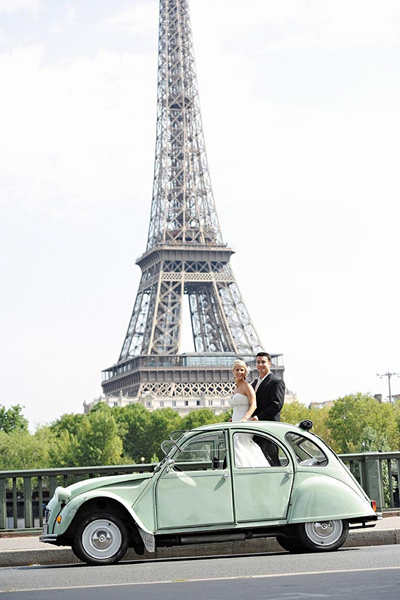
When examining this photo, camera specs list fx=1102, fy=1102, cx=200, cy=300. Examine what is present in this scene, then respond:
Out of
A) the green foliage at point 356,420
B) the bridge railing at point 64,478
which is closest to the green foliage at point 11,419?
the green foliage at point 356,420

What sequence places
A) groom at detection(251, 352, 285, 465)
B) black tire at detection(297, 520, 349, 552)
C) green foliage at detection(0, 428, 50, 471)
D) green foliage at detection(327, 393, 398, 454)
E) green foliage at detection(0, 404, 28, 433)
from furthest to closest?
green foliage at detection(0, 404, 28, 433) → green foliage at detection(0, 428, 50, 471) → green foliage at detection(327, 393, 398, 454) → groom at detection(251, 352, 285, 465) → black tire at detection(297, 520, 349, 552)

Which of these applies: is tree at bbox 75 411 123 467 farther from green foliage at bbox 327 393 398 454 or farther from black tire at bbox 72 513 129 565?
black tire at bbox 72 513 129 565

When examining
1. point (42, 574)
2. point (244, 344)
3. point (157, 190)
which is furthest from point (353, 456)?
point (157, 190)

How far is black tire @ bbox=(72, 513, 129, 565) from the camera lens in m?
12.8

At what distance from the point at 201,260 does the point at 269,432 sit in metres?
106

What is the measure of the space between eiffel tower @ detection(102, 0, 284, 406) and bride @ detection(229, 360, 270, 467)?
328ft

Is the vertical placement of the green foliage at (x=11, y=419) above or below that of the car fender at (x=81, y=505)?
above

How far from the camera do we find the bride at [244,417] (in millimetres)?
13281

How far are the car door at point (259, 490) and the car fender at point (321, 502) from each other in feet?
0.39

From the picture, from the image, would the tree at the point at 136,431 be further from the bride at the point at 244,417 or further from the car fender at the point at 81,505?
the car fender at the point at 81,505

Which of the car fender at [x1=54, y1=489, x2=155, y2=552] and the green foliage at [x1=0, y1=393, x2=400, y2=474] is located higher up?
the green foliage at [x1=0, y1=393, x2=400, y2=474]

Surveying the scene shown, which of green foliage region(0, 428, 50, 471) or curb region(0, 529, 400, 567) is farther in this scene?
green foliage region(0, 428, 50, 471)

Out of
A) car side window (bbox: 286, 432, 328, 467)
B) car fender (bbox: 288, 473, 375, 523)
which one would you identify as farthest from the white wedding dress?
car fender (bbox: 288, 473, 375, 523)

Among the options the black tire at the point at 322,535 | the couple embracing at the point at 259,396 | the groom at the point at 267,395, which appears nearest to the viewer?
the black tire at the point at 322,535
